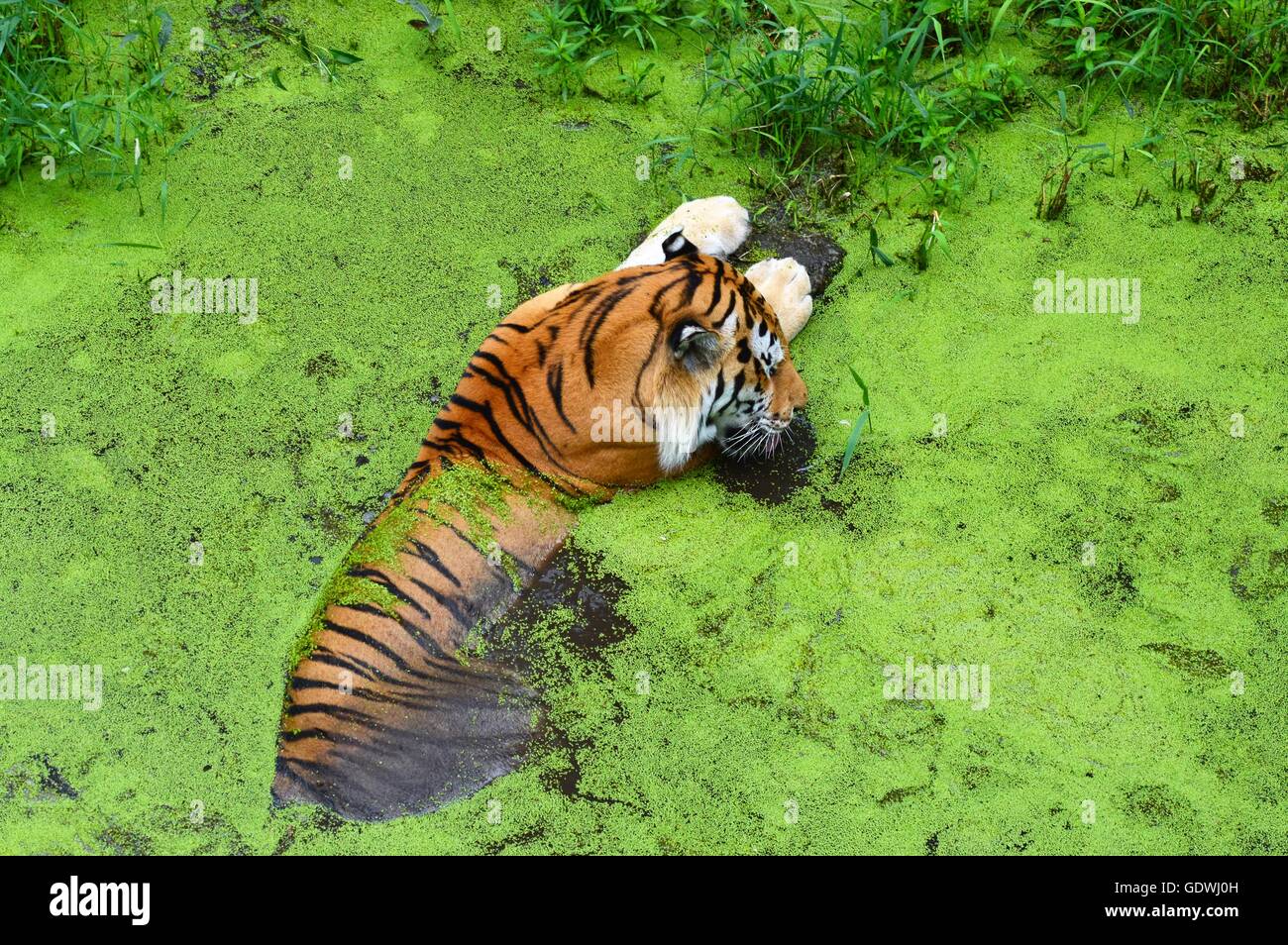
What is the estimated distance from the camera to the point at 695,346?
3502 mm

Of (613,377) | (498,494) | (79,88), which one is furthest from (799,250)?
(79,88)

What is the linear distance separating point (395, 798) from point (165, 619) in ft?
2.84

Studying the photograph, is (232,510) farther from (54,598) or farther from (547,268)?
(547,268)

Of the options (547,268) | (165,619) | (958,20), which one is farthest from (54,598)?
(958,20)

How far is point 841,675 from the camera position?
3.28 metres

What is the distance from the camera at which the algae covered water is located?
10.1ft

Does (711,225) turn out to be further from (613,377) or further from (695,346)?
(613,377)

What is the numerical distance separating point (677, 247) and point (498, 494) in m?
0.88

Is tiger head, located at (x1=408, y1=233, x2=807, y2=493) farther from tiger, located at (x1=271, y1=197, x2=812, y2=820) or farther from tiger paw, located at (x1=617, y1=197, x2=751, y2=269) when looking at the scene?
tiger paw, located at (x1=617, y1=197, x2=751, y2=269)

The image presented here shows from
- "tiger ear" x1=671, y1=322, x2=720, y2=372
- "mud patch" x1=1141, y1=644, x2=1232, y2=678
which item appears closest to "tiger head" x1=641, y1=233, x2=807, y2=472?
"tiger ear" x1=671, y1=322, x2=720, y2=372

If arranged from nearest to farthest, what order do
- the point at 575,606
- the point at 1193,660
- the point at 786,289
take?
1. the point at 1193,660
2. the point at 575,606
3. the point at 786,289

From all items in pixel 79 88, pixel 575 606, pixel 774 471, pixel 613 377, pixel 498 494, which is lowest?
pixel 575 606

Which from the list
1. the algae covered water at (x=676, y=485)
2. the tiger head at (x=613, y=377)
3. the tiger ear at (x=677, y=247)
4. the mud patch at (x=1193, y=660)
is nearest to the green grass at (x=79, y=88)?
the algae covered water at (x=676, y=485)

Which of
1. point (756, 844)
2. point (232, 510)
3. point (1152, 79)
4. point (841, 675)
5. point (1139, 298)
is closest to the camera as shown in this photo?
point (756, 844)
